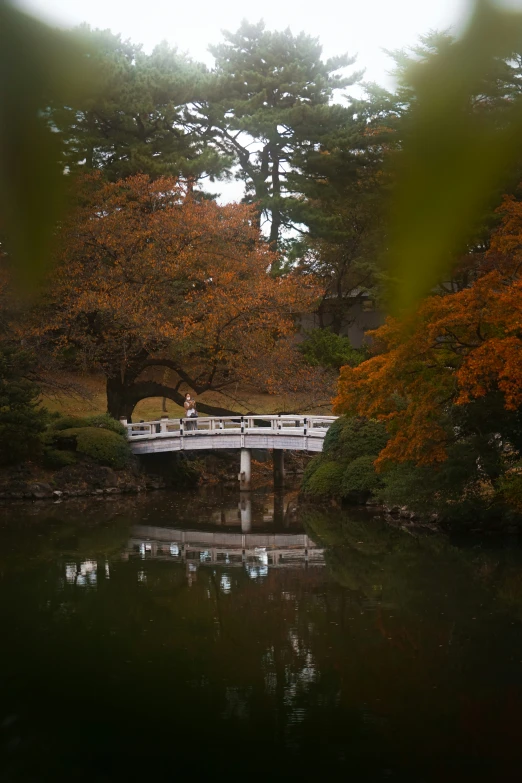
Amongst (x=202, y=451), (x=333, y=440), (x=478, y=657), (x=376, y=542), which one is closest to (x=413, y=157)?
(x=478, y=657)

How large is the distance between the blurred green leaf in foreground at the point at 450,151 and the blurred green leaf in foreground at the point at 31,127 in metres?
0.36

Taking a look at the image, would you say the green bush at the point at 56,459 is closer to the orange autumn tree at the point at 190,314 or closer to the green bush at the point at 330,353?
the orange autumn tree at the point at 190,314

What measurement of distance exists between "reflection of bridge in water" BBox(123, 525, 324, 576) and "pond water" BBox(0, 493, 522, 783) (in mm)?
82

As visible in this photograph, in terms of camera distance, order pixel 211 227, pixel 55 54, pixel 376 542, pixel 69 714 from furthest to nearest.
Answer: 1. pixel 211 227
2. pixel 376 542
3. pixel 69 714
4. pixel 55 54

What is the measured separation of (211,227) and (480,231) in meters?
24.5

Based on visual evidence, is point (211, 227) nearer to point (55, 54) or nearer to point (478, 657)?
point (478, 657)

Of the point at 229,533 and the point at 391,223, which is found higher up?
the point at 391,223

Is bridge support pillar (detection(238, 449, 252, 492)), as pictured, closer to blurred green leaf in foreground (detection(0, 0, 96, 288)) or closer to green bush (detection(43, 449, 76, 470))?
green bush (detection(43, 449, 76, 470))

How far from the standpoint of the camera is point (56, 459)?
22.1 meters

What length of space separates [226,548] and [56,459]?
25.8 ft

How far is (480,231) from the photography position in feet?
3.20

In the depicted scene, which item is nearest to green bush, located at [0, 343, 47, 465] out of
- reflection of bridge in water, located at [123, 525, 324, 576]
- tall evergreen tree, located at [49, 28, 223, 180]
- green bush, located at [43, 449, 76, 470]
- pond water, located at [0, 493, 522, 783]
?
green bush, located at [43, 449, 76, 470]

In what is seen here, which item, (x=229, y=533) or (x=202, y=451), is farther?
(x=202, y=451)

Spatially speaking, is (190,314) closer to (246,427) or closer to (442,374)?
(246,427)
